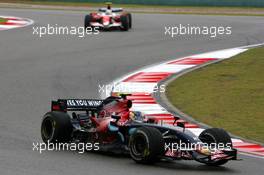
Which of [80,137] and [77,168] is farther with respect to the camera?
[80,137]

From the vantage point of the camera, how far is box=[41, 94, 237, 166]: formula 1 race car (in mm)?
9844

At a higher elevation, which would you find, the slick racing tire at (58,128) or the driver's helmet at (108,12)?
the driver's helmet at (108,12)

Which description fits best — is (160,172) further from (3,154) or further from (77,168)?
(3,154)

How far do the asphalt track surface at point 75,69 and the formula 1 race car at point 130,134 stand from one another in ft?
0.54

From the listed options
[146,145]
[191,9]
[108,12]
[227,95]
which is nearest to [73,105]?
[146,145]

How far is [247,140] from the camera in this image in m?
12.0

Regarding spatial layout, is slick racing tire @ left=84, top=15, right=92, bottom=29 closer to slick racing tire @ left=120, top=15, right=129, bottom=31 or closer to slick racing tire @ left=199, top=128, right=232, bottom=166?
slick racing tire @ left=120, top=15, right=129, bottom=31

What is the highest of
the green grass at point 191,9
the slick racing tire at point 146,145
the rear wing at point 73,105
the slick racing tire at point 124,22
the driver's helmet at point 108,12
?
the green grass at point 191,9

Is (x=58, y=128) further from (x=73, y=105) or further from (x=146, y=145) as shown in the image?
(x=146, y=145)

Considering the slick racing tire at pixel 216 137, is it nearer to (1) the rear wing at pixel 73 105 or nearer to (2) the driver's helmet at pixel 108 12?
(1) the rear wing at pixel 73 105

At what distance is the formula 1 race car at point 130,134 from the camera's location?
32.3ft

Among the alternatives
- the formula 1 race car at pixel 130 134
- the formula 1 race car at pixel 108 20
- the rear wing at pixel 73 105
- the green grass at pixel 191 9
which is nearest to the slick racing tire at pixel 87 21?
the formula 1 race car at pixel 108 20

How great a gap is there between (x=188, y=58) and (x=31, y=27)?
30.5ft

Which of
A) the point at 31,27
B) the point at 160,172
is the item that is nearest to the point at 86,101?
the point at 160,172
